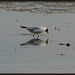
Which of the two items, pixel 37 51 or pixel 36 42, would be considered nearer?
pixel 37 51

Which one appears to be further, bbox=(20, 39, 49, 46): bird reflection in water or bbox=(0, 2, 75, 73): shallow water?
bbox=(20, 39, 49, 46): bird reflection in water

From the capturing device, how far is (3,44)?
13.7m

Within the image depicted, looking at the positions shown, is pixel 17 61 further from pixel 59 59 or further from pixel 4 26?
pixel 4 26

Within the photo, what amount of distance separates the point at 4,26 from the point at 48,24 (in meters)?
2.56

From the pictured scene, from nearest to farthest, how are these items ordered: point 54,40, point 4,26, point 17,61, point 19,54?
point 17,61, point 19,54, point 54,40, point 4,26

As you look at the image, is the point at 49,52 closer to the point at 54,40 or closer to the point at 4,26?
the point at 54,40

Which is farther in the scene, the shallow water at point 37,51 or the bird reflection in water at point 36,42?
the bird reflection in water at point 36,42

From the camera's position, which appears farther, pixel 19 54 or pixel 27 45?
pixel 27 45

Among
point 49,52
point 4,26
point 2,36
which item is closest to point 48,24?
point 4,26

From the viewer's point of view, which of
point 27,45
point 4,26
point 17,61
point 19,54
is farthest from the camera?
point 4,26

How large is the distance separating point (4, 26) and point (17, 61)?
26.8 feet

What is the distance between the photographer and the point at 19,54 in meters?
11.9

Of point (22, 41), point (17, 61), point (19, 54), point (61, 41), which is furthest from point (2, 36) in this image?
point (17, 61)

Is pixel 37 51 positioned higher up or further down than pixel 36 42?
higher up
